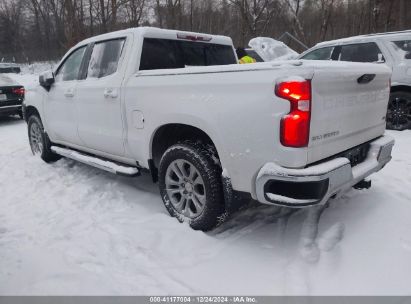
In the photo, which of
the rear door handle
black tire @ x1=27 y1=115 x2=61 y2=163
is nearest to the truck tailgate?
the rear door handle

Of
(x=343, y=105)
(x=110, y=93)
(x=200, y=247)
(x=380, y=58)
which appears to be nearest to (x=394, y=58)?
(x=380, y=58)

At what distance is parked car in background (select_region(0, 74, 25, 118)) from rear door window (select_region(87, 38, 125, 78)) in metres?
6.50

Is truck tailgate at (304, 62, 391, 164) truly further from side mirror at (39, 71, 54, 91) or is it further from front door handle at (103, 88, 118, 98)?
side mirror at (39, 71, 54, 91)

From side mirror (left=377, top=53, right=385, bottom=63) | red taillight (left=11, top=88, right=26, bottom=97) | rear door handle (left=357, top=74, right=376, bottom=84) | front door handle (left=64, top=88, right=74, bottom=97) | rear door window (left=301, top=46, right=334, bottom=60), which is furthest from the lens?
red taillight (left=11, top=88, right=26, bottom=97)

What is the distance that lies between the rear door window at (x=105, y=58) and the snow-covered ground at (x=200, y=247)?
1474 millimetres

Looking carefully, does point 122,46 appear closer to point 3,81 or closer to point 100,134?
point 100,134

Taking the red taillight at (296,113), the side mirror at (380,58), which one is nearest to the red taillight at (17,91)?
the side mirror at (380,58)

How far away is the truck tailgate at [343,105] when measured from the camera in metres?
2.55

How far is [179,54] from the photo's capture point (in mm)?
4168

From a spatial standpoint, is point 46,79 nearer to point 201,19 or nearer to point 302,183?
point 302,183

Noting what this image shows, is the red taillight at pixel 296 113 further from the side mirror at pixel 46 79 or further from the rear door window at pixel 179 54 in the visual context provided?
the side mirror at pixel 46 79

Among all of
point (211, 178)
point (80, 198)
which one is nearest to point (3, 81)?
point (80, 198)

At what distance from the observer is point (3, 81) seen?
9.91 metres

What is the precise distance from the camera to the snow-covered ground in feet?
8.54
